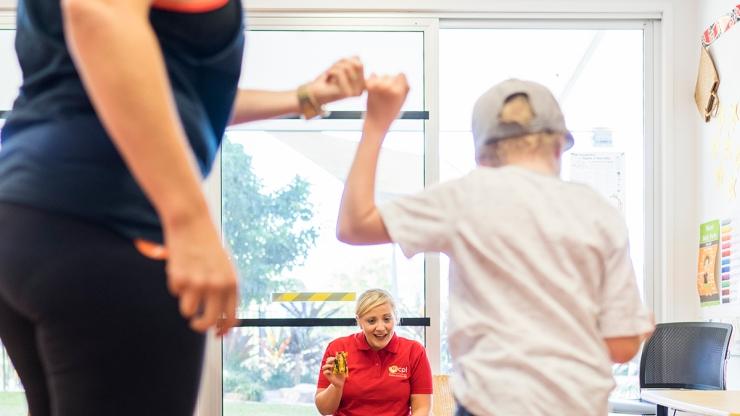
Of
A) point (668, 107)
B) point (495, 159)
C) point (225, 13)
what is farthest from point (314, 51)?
point (225, 13)

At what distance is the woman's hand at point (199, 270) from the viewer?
0.92m

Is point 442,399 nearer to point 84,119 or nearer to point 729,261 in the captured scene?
point 729,261

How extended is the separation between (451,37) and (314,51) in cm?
75

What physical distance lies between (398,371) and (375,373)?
10 cm

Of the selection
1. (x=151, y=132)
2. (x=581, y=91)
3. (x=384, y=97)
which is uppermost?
(x=581, y=91)

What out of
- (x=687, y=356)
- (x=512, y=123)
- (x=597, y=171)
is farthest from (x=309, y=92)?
(x=597, y=171)

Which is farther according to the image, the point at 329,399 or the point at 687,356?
the point at 687,356

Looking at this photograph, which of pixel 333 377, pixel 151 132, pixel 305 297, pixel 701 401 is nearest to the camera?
pixel 151 132

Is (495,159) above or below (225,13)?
below

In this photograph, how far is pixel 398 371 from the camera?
4.11 meters

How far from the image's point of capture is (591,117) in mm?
5277

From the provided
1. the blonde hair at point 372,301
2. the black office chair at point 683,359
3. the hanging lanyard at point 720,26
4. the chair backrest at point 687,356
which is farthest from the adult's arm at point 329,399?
the hanging lanyard at point 720,26

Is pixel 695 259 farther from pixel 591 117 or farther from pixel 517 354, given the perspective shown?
pixel 517 354

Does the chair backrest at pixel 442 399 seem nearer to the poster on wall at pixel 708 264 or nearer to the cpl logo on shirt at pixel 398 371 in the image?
the cpl logo on shirt at pixel 398 371
